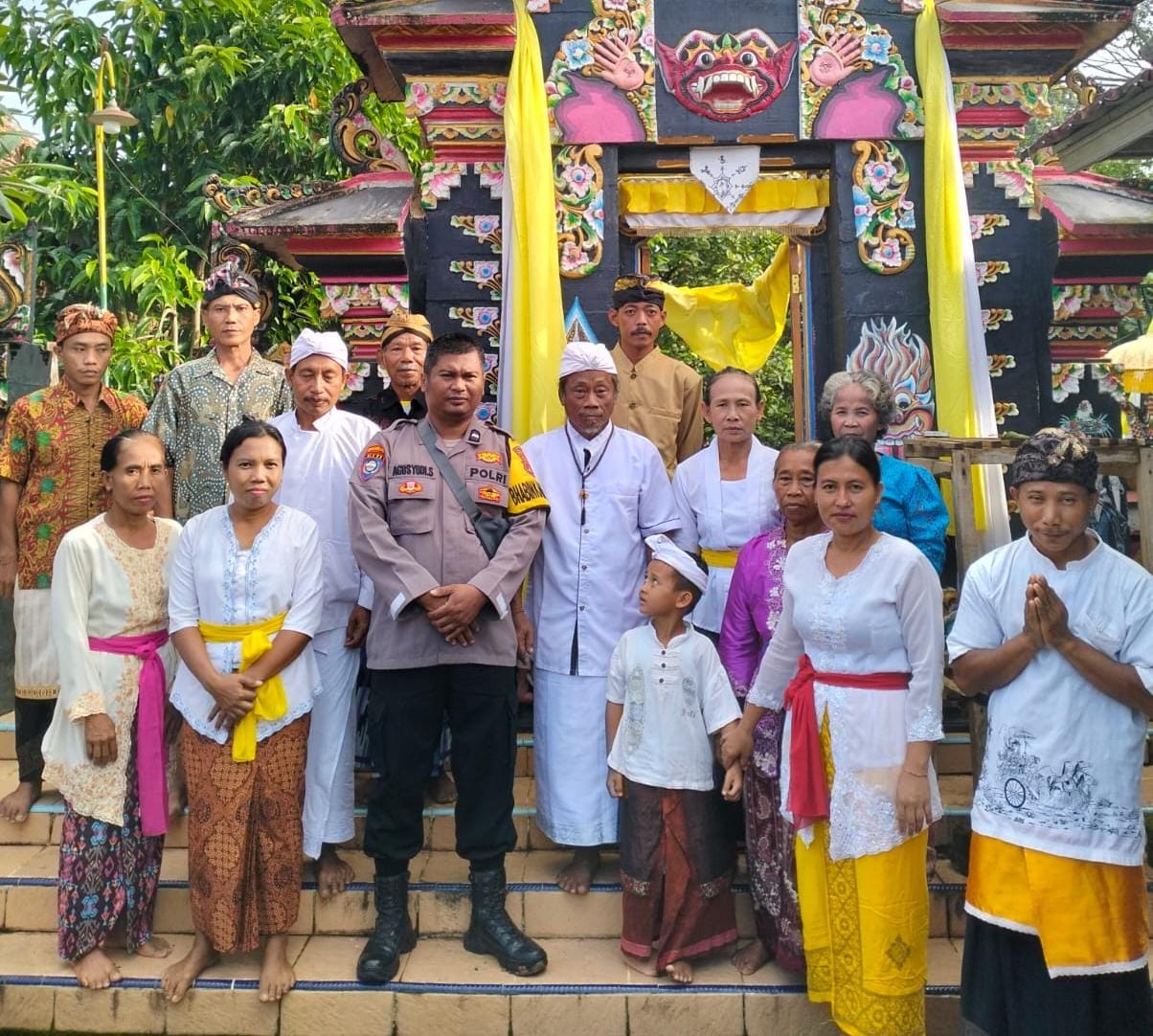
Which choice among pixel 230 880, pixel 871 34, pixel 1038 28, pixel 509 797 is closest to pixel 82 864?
pixel 230 880

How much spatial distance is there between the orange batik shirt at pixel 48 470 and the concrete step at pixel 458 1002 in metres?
1.65

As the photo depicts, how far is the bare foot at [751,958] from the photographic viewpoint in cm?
349

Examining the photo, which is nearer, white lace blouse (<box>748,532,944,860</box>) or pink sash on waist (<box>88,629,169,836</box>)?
white lace blouse (<box>748,532,944,860</box>)

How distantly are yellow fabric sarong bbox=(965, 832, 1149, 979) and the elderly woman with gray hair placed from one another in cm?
120

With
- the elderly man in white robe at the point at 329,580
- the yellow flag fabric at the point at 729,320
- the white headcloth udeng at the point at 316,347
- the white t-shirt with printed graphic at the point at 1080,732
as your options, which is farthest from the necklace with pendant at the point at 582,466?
the yellow flag fabric at the point at 729,320

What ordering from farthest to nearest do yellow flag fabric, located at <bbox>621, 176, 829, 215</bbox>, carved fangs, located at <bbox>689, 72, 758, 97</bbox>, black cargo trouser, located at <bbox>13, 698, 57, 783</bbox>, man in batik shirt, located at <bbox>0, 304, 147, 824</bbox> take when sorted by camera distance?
yellow flag fabric, located at <bbox>621, 176, 829, 215</bbox> → carved fangs, located at <bbox>689, 72, 758, 97</bbox> → black cargo trouser, located at <bbox>13, 698, 57, 783</bbox> → man in batik shirt, located at <bbox>0, 304, 147, 824</bbox>

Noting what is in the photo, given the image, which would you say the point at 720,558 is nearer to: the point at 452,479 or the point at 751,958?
the point at 452,479

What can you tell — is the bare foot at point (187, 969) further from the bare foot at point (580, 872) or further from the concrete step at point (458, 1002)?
the bare foot at point (580, 872)

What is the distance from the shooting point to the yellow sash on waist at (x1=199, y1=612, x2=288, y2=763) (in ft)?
11.4

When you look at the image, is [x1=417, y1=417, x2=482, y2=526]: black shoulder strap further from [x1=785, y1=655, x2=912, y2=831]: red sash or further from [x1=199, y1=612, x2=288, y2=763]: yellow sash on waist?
[x1=785, y1=655, x2=912, y2=831]: red sash

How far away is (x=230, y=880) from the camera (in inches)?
134

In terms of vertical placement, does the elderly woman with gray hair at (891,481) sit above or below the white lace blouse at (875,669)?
above

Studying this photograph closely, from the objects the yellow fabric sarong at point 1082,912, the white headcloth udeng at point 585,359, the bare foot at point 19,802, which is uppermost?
the white headcloth udeng at point 585,359

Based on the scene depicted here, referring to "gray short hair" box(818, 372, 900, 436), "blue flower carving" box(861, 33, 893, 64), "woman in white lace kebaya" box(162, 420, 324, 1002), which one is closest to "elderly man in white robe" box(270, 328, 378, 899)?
"woman in white lace kebaya" box(162, 420, 324, 1002)
